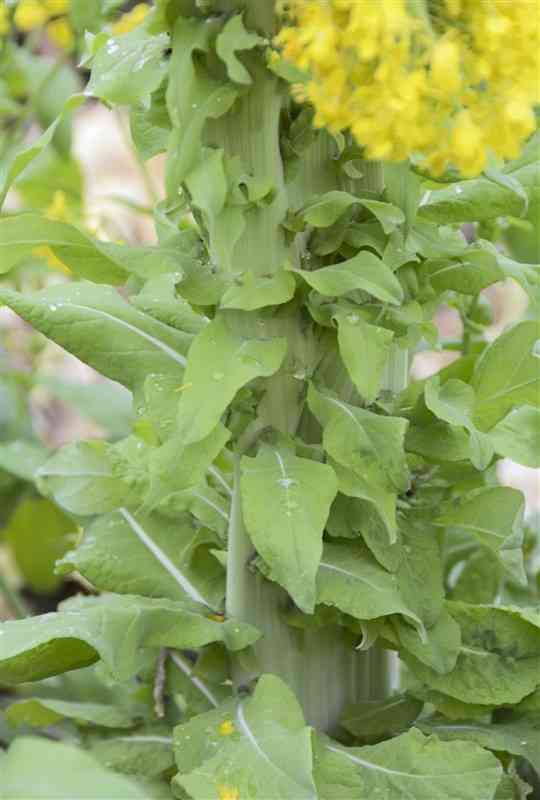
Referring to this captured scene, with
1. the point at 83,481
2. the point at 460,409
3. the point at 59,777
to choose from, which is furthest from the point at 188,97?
the point at 83,481

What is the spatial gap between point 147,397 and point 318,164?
291 mm

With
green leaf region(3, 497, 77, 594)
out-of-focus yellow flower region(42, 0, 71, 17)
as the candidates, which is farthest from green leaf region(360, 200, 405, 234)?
green leaf region(3, 497, 77, 594)

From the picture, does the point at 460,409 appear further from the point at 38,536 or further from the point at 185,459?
the point at 38,536

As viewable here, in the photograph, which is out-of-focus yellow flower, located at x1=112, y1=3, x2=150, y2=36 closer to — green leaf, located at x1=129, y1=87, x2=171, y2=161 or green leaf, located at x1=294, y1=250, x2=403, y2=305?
green leaf, located at x1=129, y1=87, x2=171, y2=161

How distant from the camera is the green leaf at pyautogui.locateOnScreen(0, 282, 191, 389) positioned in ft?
4.14

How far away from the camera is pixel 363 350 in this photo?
1121 mm

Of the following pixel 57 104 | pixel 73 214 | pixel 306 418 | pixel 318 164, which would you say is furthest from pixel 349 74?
pixel 57 104

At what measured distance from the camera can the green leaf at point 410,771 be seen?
1.22 metres

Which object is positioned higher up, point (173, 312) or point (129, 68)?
point (129, 68)

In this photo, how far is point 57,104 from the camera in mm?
2523

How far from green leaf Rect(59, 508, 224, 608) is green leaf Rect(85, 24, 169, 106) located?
0.59 metres

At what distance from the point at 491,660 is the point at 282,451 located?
0.38m

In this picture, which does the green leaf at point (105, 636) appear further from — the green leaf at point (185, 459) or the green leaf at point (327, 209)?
the green leaf at point (327, 209)

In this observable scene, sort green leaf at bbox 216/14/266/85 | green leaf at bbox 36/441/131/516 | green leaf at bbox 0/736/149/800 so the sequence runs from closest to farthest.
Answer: green leaf at bbox 0/736/149/800
green leaf at bbox 216/14/266/85
green leaf at bbox 36/441/131/516
